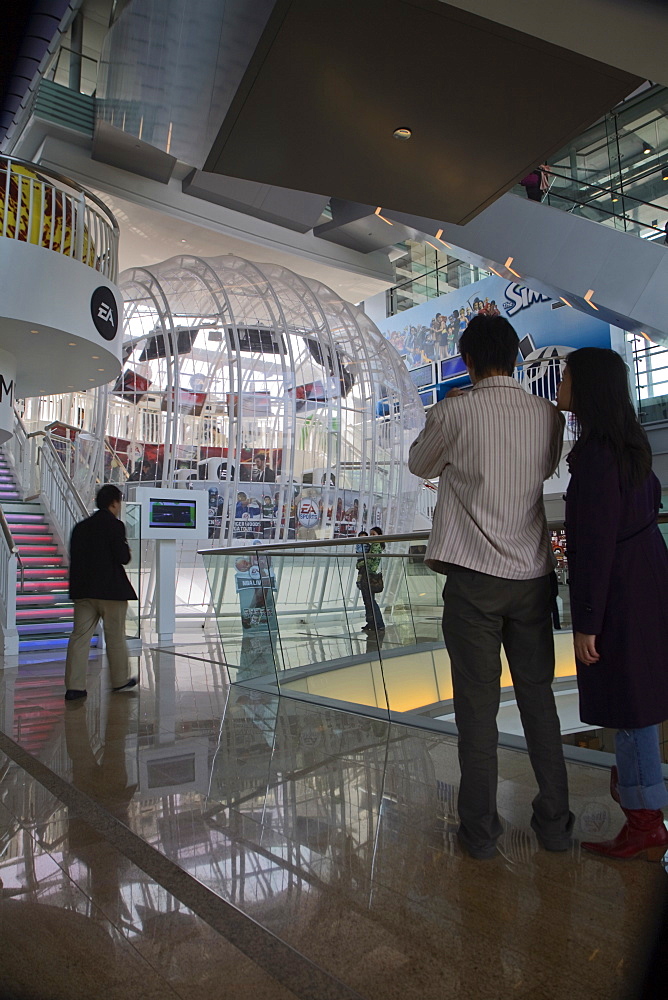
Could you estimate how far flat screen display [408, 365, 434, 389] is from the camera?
25947 mm

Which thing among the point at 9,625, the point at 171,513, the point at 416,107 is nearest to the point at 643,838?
the point at 416,107

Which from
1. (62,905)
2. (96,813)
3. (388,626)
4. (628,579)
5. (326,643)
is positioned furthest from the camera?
(326,643)

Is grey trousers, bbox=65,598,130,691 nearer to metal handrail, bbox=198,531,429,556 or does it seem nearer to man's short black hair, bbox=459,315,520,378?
metal handrail, bbox=198,531,429,556

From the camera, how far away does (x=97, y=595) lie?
5844 millimetres

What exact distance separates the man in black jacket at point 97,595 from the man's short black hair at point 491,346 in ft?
13.8

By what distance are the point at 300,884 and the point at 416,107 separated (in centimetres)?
519

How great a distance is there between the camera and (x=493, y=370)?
2525mm

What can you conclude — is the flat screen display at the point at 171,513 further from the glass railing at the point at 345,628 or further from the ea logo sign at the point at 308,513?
the glass railing at the point at 345,628

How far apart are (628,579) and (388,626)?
2.35 metres

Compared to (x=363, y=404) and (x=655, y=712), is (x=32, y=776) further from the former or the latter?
(x=363, y=404)

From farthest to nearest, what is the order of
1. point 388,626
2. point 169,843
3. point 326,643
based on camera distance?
1. point 326,643
2. point 388,626
3. point 169,843

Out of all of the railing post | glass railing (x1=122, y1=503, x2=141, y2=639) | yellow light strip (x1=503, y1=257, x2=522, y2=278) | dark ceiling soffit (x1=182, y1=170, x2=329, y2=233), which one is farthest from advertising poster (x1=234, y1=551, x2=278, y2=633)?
dark ceiling soffit (x1=182, y1=170, x2=329, y2=233)

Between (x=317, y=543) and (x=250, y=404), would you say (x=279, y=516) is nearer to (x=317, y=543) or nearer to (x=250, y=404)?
(x=250, y=404)

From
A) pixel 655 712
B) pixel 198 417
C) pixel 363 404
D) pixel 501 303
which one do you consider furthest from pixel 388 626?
pixel 501 303
